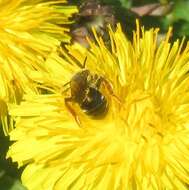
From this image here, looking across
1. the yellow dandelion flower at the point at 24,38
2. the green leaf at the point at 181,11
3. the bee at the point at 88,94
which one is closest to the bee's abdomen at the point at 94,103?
the bee at the point at 88,94

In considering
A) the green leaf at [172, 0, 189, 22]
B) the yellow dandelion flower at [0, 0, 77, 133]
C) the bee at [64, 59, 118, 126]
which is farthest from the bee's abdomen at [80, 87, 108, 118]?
the green leaf at [172, 0, 189, 22]

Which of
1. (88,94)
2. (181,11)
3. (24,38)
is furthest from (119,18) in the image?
(88,94)

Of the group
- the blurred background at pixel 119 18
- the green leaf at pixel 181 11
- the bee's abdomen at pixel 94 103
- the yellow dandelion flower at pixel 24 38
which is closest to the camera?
the bee's abdomen at pixel 94 103

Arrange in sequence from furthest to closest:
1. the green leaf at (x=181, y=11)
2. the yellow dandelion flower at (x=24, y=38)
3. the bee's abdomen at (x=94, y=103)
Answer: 1. the green leaf at (x=181, y=11)
2. the yellow dandelion flower at (x=24, y=38)
3. the bee's abdomen at (x=94, y=103)

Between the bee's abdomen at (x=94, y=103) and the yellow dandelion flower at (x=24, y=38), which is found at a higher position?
the yellow dandelion flower at (x=24, y=38)

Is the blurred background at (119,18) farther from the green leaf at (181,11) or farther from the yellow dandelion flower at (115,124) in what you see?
the yellow dandelion flower at (115,124)

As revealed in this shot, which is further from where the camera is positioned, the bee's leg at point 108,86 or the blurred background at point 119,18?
the blurred background at point 119,18
